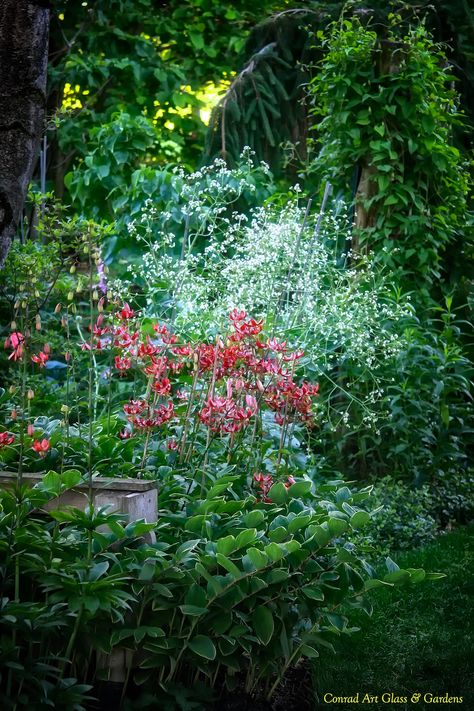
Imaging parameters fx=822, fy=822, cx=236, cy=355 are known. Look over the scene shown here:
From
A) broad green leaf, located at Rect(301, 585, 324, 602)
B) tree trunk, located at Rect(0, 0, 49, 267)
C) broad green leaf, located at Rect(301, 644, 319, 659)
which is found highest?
tree trunk, located at Rect(0, 0, 49, 267)

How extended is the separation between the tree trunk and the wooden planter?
0.74 m

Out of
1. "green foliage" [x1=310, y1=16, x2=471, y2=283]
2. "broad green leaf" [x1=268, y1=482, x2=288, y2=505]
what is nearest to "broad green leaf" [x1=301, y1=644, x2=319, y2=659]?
"broad green leaf" [x1=268, y1=482, x2=288, y2=505]

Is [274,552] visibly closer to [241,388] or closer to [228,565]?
[228,565]

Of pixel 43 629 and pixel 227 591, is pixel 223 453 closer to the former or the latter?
pixel 227 591

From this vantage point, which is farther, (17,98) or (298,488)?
(298,488)

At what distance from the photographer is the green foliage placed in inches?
228

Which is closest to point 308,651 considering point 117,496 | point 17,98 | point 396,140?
point 117,496

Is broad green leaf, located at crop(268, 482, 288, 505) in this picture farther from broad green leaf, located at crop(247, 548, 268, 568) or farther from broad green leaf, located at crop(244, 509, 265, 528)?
broad green leaf, located at crop(247, 548, 268, 568)

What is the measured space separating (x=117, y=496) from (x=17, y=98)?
1.24m

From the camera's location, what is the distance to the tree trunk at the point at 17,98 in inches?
97.4

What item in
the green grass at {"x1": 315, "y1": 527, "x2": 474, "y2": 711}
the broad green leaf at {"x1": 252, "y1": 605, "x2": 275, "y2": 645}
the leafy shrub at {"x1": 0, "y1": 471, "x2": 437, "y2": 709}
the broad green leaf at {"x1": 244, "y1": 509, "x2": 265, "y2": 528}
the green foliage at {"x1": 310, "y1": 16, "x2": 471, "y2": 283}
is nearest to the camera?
the leafy shrub at {"x1": 0, "y1": 471, "x2": 437, "y2": 709}

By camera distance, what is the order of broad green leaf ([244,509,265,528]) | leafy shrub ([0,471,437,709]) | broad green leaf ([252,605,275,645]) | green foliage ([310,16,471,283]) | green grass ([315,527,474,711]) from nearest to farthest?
leafy shrub ([0,471,437,709]) < broad green leaf ([252,605,275,645]) < broad green leaf ([244,509,265,528]) < green grass ([315,527,474,711]) < green foliage ([310,16,471,283])

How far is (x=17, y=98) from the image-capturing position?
2.50m

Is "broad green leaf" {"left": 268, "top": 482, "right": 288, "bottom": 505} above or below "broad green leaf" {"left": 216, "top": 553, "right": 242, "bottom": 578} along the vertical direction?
below
